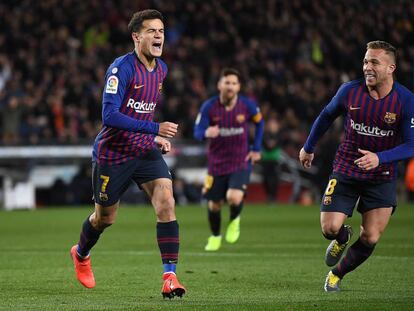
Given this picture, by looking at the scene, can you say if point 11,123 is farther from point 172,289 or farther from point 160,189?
point 172,289

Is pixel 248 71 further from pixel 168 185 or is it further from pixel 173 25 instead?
pixel 168 185

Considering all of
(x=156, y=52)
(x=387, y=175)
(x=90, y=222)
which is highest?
(x=156, y=52)

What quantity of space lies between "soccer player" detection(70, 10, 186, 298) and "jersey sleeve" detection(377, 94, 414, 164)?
1.93 m

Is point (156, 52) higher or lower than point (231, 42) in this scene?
higher

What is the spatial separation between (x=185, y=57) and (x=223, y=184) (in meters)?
13.6

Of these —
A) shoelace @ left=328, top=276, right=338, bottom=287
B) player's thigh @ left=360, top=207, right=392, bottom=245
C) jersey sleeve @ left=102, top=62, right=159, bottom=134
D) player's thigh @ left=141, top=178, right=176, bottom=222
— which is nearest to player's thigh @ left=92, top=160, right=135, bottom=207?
player's thigh @ left=141, top=178, right=176, bottom=222

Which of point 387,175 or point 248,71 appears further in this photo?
point 248,71

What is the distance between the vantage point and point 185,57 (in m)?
28.5

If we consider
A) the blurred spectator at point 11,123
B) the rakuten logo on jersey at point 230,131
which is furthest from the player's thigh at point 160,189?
the blurred spectator at point 11,123

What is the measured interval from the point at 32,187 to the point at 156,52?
54.8 ft

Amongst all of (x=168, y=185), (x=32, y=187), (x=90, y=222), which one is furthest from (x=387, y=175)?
(x=32, y=187)

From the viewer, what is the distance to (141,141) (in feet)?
30.7

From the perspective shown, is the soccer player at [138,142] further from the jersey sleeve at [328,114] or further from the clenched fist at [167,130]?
the jersey sleeve at [328,114]

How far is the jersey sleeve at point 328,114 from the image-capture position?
9500 mm
